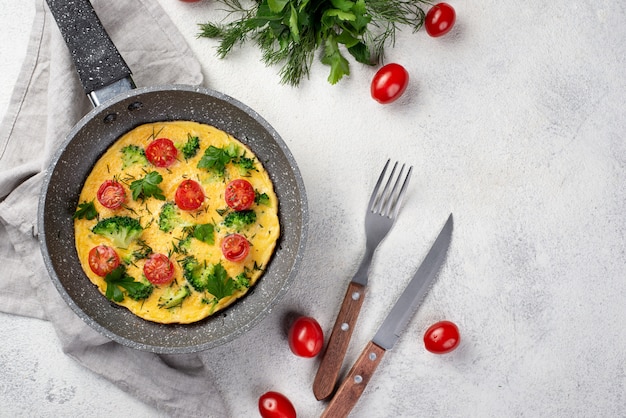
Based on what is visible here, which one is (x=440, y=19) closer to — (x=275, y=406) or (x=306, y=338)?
(x=306, y=338)

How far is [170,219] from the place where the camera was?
10.4 ft

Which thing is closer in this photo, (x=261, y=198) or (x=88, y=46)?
(x=88, y=46)

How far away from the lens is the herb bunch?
310 centimetres

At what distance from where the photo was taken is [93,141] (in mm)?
3203

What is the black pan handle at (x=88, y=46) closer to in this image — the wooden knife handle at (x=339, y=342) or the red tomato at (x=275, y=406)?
the wooden knife handle at (x=339, y=342)

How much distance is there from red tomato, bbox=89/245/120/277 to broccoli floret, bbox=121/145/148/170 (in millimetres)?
455

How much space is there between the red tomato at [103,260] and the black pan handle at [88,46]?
799mm

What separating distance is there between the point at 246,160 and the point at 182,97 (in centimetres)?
47

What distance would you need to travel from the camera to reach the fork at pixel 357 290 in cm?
341

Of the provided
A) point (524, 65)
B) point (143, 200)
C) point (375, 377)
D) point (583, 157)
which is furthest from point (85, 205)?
point (583, 157)

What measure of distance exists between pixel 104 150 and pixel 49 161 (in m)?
0.29

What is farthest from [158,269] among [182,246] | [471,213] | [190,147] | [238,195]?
[471,213]

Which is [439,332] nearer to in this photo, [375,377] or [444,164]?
[375,377]

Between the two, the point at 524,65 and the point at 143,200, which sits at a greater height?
the point at 524,65
